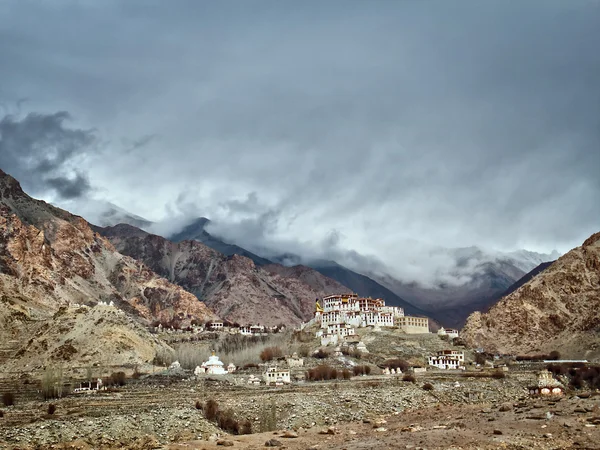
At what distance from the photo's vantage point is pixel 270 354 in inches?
3957

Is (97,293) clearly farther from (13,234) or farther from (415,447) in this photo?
(415,447)

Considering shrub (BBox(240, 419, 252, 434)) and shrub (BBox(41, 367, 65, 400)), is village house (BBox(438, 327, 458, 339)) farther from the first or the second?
shrub (BBox(240, 419, 252, 434))

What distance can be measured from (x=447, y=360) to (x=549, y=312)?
4389 centimetres

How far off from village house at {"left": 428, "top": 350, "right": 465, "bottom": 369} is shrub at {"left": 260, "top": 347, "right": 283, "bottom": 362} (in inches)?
944

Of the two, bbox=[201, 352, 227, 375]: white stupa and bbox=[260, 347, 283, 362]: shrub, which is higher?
bbox=[260, 347, 283, 362]: shrub

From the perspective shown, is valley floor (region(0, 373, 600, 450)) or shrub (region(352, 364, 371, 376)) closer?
valley floor (region(0, 373, 600, 450))

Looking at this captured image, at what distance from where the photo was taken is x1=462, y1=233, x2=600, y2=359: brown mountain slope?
397 ft

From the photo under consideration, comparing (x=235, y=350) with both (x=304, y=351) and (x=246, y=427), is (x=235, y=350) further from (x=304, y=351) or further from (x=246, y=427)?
(x=246, y=427)

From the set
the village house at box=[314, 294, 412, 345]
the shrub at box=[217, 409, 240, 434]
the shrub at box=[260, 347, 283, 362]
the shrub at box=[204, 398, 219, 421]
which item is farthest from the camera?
the village house at box=[314, 294, 412, 345]

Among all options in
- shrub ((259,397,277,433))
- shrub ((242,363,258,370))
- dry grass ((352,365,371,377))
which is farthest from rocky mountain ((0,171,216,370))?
shrub ((259,397,277,433))

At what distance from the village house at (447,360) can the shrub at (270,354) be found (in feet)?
78.7

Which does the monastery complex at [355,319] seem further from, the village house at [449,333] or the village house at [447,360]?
the village house at [447,360]

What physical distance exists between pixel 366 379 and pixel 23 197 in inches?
5927

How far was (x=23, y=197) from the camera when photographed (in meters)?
190
